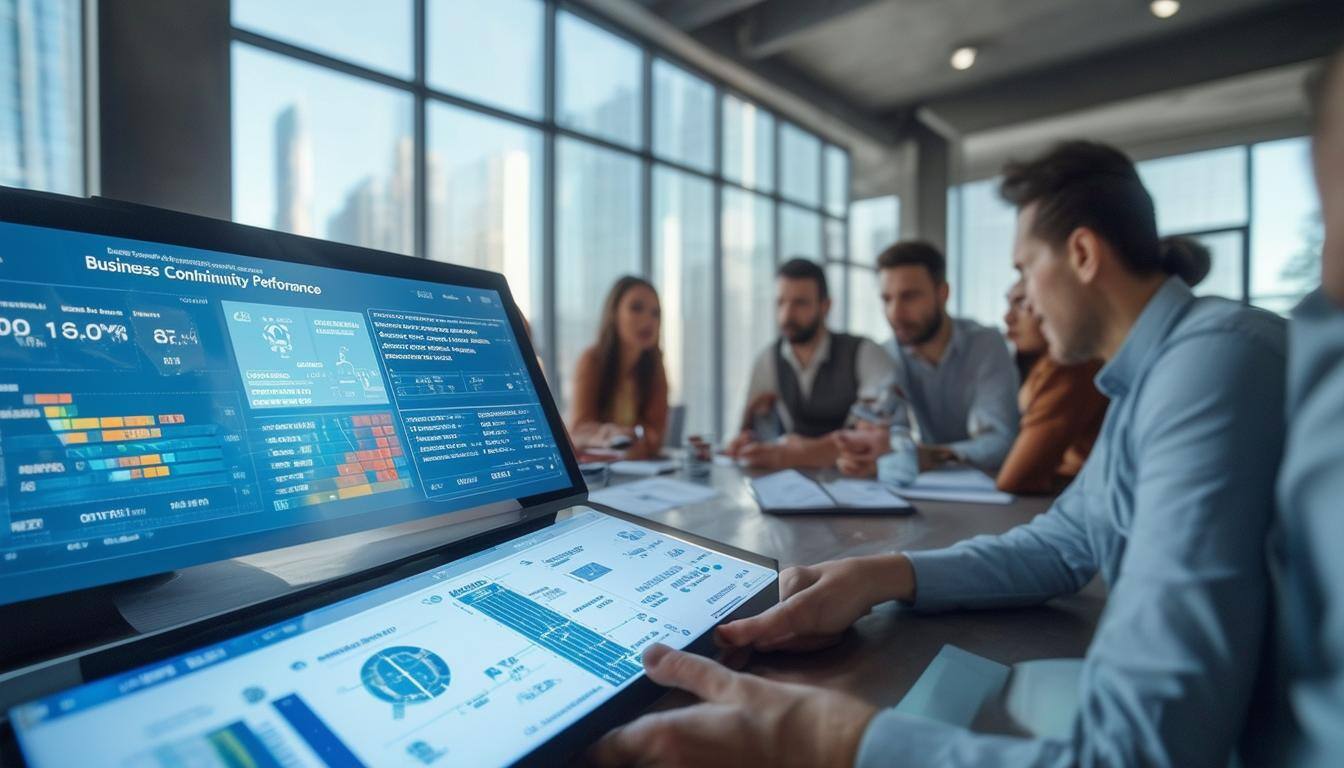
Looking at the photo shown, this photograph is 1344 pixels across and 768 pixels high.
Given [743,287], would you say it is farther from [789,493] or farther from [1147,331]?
[1147,331]

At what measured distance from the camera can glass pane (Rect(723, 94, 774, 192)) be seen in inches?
219

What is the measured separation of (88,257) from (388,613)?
0.38 m

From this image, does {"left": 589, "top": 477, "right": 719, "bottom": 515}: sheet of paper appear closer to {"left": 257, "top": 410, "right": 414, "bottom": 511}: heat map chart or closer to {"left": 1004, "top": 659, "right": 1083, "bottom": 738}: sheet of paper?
{"left": 257, "top": 410, "right": 414, "bottom": 511}: heat map chart

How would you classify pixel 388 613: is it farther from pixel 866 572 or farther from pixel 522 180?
pixel 522 180

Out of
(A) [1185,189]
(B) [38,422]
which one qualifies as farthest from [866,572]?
(A) [1185,189]

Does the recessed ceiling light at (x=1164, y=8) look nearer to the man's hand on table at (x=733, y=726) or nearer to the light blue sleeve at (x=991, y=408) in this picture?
the light blue sleeve at (x=991, y=408)

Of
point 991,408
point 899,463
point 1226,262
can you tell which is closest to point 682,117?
point 991,408

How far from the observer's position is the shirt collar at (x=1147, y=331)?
32.0 inches

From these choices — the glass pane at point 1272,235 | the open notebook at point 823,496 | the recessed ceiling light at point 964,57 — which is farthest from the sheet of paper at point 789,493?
the glass pane at point 1272,235

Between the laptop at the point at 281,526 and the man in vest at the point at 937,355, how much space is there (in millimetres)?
2107

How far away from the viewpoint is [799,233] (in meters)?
6.50

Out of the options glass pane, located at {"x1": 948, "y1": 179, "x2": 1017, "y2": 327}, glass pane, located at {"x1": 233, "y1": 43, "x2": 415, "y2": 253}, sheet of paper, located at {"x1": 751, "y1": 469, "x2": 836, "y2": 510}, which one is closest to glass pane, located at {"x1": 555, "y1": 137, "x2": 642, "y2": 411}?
glass pane, located at {"x1": 233, "y1": 43, "x2": 415, "y2": 253}

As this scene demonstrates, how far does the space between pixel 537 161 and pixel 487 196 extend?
0.51 meters

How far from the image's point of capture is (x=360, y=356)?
0.63 m
